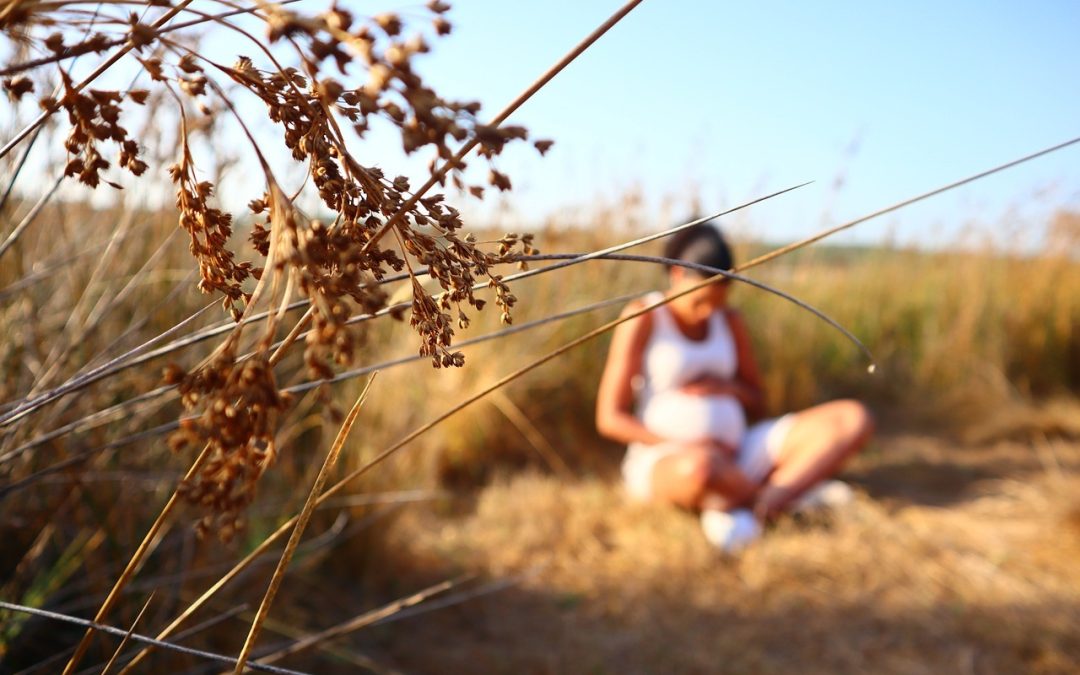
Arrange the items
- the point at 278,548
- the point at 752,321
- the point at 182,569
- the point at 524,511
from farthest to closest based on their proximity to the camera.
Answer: the point at 752,321 < the point at 524,511 < the point at 278,548 < the point at 182,569

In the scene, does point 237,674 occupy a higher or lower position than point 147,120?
lower

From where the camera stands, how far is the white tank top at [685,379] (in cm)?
346

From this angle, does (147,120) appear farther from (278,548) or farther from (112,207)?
(278,548)

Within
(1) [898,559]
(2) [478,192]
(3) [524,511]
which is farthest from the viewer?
(3) [524,511]

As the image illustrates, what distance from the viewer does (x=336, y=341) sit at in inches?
16.4

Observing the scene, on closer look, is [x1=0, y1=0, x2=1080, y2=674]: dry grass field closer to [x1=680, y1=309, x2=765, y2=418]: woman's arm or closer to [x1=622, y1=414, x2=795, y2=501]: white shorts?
[x1=622, y1=414, x2=795, y2=501]: white shorts

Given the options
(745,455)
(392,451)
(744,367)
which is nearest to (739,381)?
(744,367)

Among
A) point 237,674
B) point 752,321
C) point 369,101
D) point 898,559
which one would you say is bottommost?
point 898,559

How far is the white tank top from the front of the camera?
3461 mm

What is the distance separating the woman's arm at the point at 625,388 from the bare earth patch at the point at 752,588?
30 cm

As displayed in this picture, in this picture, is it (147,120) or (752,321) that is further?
(752,321)

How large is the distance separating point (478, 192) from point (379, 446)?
2.18 metres

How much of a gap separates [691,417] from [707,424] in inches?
3.3

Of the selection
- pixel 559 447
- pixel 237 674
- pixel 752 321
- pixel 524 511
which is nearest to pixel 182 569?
pixel 237 674
